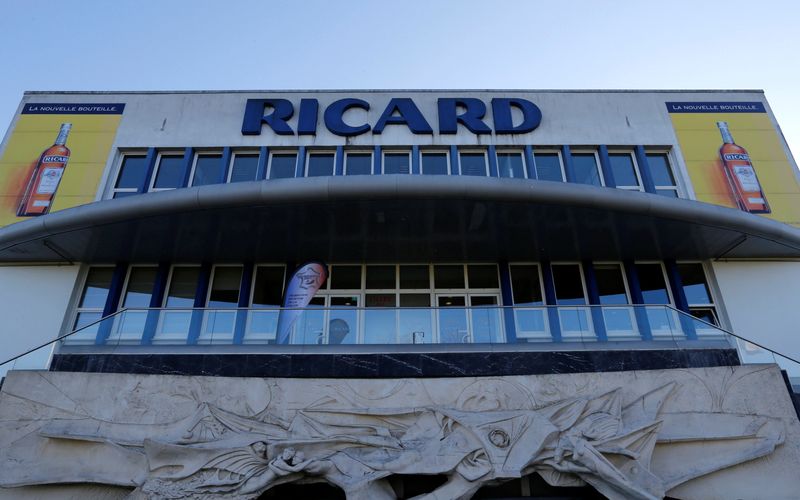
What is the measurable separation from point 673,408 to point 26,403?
1201cm

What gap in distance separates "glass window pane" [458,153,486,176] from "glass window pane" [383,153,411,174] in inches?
66.2

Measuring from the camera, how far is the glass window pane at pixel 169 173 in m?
14.8

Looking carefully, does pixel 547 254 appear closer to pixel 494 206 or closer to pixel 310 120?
pixel 494 206

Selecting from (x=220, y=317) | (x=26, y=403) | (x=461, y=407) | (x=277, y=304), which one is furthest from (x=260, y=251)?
(x=461, y=407)

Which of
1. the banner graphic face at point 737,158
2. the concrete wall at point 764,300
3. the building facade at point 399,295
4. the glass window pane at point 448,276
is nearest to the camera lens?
the building facade at point 399,295

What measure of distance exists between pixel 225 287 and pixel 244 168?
379cm

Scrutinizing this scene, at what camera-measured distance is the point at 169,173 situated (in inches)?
593

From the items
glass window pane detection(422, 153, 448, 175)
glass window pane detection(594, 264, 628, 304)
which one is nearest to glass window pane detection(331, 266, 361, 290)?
glass window pane detection(422, 153, 448, 175)

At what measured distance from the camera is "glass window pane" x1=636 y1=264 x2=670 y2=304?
13.7 m

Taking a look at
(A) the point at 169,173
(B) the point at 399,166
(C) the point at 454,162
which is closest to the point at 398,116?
(B) the point at 399,166

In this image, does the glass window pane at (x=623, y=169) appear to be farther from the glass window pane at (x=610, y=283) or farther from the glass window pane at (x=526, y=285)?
the glass window pane at (x=526, y=285)

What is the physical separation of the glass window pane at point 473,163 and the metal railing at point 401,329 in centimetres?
611

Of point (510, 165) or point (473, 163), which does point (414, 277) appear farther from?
point (510, 165)

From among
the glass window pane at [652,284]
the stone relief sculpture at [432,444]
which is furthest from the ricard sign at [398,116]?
the stone relief sculpture at [432,444]
